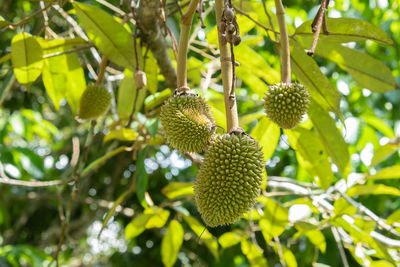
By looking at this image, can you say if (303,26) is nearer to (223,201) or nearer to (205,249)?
(223,201)

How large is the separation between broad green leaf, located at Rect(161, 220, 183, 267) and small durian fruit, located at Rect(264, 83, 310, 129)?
841mm

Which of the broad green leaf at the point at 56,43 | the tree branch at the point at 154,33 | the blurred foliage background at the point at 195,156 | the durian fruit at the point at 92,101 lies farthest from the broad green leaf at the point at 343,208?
the broad green leaf at the point at 56,43

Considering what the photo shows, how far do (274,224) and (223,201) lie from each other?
68 centimetres

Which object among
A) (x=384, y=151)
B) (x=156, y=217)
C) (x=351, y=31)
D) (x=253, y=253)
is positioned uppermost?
(x=351, y=31)

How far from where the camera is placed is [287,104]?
94 cm

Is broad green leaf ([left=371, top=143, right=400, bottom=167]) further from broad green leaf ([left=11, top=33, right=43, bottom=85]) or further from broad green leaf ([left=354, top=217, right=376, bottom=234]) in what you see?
broad green leaf ([left=11, top=33, right=43, bottom=85])

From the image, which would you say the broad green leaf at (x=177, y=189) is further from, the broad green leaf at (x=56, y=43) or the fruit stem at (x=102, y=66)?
the broad green leaf at (x=56, y=43)

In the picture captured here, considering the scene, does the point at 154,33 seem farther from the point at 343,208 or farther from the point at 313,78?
the point at 343,208

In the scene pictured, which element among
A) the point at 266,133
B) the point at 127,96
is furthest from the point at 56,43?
the point at 266,133

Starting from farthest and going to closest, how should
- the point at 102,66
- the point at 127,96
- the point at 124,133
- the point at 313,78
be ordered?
the point at 127,96
the point at 124,133
the point at 102,66
the point at 313,78

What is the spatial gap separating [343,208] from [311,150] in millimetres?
207

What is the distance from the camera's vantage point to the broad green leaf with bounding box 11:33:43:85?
1.18 metres

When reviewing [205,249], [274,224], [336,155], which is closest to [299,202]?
[274,224]

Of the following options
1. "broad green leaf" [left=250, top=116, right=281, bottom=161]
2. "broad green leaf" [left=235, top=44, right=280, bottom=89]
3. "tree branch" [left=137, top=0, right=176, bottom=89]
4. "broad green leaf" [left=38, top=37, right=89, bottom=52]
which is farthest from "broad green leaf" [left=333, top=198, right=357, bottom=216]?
"broad green leaf" [left=38, top=37, right=89, bottom=52]
